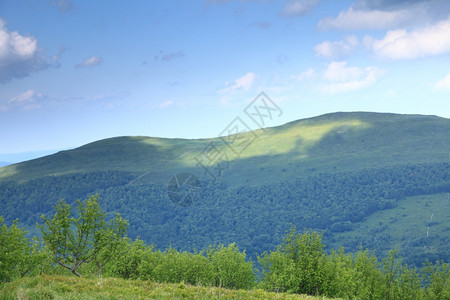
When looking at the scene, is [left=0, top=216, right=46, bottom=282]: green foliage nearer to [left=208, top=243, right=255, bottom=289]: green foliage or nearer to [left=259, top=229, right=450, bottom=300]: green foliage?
[left=208, top=243, right=255, bottom=289]: green foliage

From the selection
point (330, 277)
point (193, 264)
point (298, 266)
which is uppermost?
point (298, 266)

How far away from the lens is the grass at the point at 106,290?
83.4 feet

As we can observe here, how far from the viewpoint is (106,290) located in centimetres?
2845

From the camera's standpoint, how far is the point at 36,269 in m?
79.4

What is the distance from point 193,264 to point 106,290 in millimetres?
70758

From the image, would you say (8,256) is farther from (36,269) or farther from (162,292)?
(162,292)

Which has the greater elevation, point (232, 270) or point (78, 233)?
point (78, 233)

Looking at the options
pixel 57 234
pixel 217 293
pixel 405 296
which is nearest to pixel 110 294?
Result: pixel 217 293

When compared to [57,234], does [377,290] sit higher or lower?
lower

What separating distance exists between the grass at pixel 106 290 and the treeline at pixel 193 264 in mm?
24361

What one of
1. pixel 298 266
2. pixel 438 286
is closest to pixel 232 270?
pixel 298 266

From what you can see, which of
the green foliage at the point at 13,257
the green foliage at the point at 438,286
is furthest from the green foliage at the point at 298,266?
the green foliage at the point at 13,257

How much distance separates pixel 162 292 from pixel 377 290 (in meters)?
80.2

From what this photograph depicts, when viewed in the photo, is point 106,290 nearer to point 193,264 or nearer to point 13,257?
point 13,257
